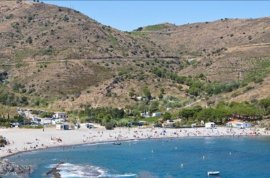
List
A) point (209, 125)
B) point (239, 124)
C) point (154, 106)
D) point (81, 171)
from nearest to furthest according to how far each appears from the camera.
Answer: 1. point (81, 171)
2. point (209, 125)
3. point (239, 124)
4. point (154, 106)

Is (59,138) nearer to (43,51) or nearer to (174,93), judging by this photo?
(174,93)

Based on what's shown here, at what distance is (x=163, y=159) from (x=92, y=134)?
3499cm

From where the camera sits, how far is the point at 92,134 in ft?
438

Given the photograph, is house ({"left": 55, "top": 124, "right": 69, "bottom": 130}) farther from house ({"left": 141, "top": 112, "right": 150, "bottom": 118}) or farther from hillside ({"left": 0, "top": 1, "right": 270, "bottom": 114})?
house ({"left": 141, "top": 112, "right": 150, "bottom": 118})

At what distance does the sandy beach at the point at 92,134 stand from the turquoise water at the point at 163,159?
5.02 meters

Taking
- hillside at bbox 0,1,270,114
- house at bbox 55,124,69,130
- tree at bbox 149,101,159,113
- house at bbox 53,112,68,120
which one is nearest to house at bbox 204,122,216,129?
hillside at bbox 0,1,270,114

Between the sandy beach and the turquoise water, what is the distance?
502 centimetres

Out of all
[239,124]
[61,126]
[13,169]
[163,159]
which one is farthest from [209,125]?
[13,169]

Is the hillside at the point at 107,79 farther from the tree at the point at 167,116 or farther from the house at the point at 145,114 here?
the tree at the point at 167,116

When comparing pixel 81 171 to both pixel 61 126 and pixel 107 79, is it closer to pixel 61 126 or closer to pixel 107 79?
pixel 61 126

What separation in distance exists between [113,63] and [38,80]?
28488 mm

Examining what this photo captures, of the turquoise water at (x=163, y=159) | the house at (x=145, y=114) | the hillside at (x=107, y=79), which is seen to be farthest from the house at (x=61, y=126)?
the house at (x=145, y=114)

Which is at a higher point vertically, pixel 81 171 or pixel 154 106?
pixel 154 106

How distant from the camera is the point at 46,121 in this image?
147m
